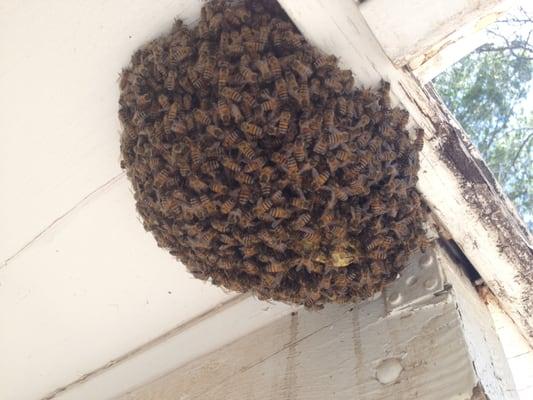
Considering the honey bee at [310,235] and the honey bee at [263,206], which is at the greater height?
the honey bee at [263,206]

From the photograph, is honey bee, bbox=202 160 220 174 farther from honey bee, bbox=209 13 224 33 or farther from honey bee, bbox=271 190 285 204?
honey bee, bbox=209 13 224 33

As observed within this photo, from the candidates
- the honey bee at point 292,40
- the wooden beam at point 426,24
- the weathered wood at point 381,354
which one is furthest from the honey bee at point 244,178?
the weathered wood at point 381,354

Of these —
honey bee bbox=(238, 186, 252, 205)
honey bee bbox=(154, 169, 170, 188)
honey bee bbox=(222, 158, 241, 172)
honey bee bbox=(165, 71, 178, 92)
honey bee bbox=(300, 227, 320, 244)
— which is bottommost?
honey bee bbox=(300, 227, 320, 244)

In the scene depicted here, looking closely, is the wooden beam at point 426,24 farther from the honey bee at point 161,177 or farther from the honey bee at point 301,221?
the honey bee at point 161,177

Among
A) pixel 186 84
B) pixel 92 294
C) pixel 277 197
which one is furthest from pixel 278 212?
pixel 92 294

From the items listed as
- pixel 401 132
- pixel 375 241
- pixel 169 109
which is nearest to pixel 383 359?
pixel 375 241

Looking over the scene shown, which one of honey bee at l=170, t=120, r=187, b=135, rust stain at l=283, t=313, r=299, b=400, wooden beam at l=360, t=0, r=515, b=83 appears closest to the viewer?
wooden beam at l=360, t=0, r=515, b=83

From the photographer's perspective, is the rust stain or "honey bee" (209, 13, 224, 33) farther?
the rust stain

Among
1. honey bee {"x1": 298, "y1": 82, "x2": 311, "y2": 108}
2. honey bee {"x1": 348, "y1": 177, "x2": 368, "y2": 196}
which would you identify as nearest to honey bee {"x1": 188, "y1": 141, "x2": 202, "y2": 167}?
honey bee {"x1": 298, "y1": 82, "x2": 311, "y2": 108}
